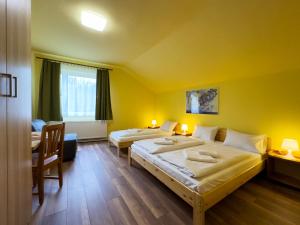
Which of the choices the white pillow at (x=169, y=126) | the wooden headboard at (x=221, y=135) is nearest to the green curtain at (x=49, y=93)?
the white pillow at (x=169, y=126)

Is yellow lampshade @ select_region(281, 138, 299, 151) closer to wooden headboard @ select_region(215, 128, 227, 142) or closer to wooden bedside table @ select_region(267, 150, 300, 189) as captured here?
wooden bedside table @ select_region(267, 150, 300, 189)

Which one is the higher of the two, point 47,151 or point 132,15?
point 132,15

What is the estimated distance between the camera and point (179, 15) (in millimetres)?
2215

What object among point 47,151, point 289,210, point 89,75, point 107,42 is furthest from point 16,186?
point 89,75

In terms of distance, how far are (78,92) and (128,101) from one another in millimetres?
1655

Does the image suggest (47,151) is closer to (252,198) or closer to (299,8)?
(252,198)

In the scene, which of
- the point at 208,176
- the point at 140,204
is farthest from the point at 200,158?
the point at 140,204

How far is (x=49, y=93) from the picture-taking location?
399cm

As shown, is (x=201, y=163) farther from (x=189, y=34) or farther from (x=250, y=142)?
(x=189, y=34)

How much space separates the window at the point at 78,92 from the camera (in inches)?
168

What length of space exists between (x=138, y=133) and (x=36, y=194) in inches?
95.1

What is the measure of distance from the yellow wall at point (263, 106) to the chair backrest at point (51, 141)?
329 centimetres

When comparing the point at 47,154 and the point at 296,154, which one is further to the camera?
the point at 296,154

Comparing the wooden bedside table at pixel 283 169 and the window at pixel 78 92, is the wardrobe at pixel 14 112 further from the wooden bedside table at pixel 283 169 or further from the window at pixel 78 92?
the window at pixel 78 92
